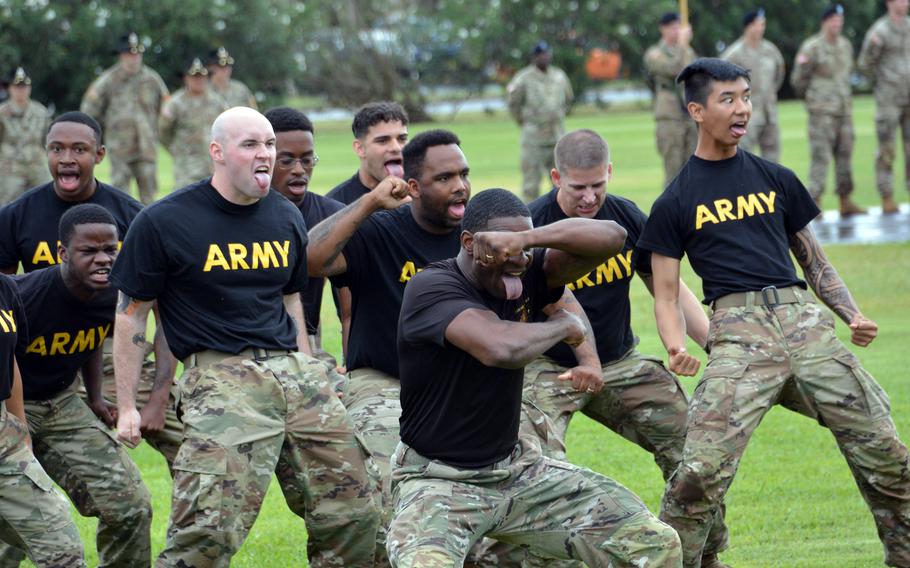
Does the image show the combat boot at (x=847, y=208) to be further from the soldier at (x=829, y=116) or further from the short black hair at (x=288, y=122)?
the short black hair at (x=288, y=122)

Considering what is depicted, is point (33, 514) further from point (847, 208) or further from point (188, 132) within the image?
point (847, 208)

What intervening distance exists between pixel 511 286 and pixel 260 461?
171cm

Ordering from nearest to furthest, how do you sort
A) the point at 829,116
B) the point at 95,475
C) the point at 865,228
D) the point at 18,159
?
1. the point at 95,475
2. the point at 865,228
3. the point at 18,159
4. the point at 829,116

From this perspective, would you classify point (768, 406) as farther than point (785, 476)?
No

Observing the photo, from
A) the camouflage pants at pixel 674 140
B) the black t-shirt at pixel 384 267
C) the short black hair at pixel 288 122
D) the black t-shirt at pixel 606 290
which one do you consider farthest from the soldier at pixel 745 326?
the camouflage pants at pixel 674 140

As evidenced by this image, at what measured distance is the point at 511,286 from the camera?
618 cm

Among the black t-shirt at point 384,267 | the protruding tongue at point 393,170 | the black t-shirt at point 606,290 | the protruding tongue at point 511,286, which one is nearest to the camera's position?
the protruding tongue at point 511,286

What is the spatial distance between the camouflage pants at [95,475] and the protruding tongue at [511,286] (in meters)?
2.94

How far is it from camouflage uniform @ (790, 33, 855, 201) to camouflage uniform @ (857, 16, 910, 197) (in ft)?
1.41

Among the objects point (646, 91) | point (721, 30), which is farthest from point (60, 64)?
point (646, 91)

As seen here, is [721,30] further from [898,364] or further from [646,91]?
[898,364]

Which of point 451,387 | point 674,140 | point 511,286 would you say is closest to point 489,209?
point 511,286

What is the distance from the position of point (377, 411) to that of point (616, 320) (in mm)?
1598

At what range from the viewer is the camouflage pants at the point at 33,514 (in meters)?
7.02
